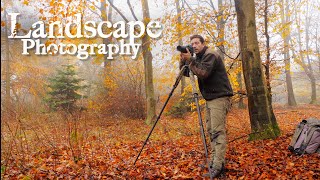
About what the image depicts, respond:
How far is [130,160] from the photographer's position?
501 centimetres

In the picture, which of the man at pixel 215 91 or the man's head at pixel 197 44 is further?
the man's head at pixel 197 44

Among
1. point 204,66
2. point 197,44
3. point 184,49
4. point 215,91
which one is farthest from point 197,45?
point 215,91

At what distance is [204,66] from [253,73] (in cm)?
216

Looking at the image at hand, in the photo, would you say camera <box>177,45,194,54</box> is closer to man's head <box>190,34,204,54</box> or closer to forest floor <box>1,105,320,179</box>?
man's head <box>190,34,204,54</box>

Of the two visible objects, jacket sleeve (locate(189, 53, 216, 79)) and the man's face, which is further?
the man's face

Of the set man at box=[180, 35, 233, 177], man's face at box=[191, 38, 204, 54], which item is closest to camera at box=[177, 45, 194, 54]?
man at box=[180, 35, 233, 177]

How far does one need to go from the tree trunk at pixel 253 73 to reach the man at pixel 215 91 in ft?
6.00

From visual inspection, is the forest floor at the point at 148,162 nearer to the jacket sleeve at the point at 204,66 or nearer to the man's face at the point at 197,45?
the jacket sleeve at the point at 204,66

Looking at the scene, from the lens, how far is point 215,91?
3984mm

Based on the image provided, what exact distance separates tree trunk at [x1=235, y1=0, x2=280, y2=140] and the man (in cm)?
183

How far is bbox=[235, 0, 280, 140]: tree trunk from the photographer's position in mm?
5598

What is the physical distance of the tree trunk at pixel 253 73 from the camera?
18.4 feet

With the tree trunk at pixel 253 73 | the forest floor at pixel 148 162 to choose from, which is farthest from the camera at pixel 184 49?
the tree trunk at pixel 253 73

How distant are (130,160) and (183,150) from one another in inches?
48.5
